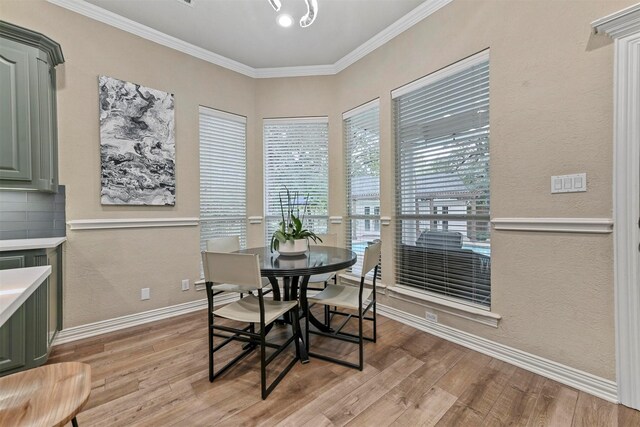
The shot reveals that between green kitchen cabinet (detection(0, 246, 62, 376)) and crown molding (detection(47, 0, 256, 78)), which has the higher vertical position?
crown molding (detection(47, 0, 256, 78))

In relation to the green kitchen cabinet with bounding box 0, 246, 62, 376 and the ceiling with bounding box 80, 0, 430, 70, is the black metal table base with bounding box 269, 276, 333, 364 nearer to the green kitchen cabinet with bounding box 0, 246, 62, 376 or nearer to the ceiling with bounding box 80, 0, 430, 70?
the green kitchen cabinet with bounding box 0, 246, 62, 376

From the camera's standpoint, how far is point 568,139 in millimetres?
1830

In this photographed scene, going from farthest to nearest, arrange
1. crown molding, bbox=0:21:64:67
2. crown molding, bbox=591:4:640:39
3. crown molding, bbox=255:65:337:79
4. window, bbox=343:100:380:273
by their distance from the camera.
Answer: crown molding, bbox=255:65:337:79
window, bbox=343:100:380:273
crown molding, bbox=0:21:64:67
crown molding, bbox=591:4:640:39

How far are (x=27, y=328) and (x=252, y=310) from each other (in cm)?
155

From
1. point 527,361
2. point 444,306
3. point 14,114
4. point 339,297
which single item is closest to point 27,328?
point 14,114

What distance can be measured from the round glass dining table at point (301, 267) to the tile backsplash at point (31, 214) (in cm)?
181

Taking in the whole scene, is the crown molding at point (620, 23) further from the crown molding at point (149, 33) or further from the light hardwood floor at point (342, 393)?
the crown molding at point (149, 33)

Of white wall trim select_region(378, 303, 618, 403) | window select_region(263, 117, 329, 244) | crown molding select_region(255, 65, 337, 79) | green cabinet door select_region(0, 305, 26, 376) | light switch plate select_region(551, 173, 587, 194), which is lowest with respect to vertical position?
white wall trim select_region(378, 303, 618, 403)

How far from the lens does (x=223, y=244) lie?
2.74 m

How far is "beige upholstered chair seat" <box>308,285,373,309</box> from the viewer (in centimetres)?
208

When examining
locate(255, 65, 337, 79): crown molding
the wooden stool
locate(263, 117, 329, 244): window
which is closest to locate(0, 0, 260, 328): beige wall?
locate(255, 65, 337, 79): crown molding

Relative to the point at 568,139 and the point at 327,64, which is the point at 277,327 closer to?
the point at 568,139

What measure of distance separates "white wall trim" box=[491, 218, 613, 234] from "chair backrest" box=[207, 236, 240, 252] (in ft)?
7.65

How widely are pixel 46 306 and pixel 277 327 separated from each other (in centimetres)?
177
